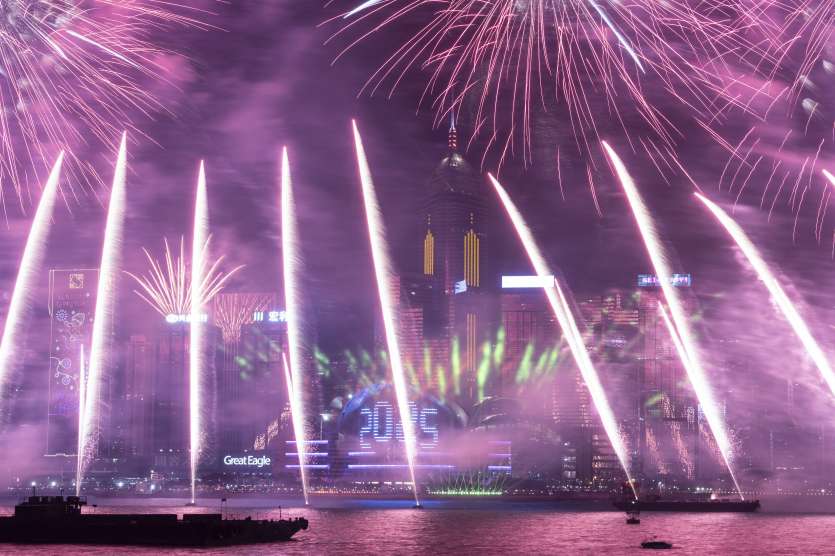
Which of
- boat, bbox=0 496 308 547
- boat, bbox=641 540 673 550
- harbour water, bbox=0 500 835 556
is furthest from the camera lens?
boat, bbox=0 496 308 547

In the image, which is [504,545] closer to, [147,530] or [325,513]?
[147,530]

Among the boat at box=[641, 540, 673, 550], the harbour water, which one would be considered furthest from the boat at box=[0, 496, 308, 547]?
the boat at box=[641, 540, 673, 550]

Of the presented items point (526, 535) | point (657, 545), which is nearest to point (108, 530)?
point (526, 535)

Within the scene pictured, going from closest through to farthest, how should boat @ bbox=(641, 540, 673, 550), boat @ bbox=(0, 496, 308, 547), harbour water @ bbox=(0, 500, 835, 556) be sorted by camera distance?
harbour water @ bbox=(0, 500, 835, 556), boat @ bbox=(641, 540, 673, 550), boat @ bbox=(0, 496, 308, 547)

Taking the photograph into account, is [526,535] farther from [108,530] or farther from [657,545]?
[108,530]

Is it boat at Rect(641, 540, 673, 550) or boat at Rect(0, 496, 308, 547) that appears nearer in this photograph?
boat at Rect(641, 540, 673, 550)

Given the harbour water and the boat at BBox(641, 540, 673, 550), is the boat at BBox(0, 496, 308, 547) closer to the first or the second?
the harbour water
